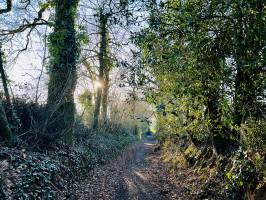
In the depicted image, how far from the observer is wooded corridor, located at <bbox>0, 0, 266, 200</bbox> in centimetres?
717

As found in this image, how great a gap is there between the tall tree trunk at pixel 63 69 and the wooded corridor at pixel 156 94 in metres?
0.05

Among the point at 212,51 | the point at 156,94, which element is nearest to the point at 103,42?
the point at 156,94

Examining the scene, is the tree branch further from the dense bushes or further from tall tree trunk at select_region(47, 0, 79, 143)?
the dense bushes

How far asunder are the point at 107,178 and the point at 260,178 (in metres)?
7.53

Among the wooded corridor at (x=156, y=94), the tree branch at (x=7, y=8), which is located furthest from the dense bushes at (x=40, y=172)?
the tree branch at (x=7, y=8)

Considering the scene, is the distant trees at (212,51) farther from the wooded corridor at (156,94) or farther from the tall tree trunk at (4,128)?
the tall tree trunk at (4,128)

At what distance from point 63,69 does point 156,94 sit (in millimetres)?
5816

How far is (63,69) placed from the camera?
1403 centimetres

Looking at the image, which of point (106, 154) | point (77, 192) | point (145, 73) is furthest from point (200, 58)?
point (106, 154)

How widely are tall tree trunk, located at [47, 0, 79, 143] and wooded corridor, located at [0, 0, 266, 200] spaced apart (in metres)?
0.05

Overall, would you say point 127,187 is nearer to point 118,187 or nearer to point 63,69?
point 118,187

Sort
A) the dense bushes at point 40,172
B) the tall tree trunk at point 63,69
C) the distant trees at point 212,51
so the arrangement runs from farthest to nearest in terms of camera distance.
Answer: the tall tree trunk at point 63,69 < the dense bushes at point 40,172 < the distant trees at point 212,51

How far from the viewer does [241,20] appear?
650 centimetres

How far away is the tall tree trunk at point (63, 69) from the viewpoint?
13047 mm
